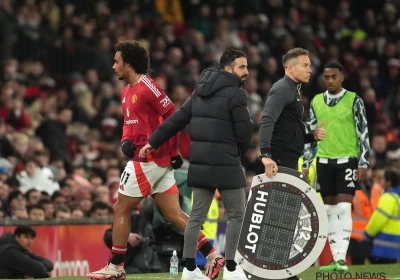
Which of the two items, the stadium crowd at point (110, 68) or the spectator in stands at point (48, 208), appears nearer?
the spectator in stands at point (48, 208)

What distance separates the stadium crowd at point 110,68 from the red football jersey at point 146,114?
465cm

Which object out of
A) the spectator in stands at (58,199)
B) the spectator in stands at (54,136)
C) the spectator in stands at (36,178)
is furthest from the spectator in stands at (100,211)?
the spectator in stands at (54,136)

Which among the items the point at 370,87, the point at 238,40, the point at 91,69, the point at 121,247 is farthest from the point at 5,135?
the point at 370,87

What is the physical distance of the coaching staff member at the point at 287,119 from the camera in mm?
10438

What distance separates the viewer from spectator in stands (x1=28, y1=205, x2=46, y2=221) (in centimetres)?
1509

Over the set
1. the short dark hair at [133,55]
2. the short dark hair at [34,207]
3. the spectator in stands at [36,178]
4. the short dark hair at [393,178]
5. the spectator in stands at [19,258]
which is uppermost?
the short dark hair at [133,55]

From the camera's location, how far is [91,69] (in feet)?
71.5

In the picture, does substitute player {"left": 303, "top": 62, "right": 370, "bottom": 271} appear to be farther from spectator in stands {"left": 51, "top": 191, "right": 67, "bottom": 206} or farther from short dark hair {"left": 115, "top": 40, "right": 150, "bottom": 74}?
spectator in stands {"left": 51, "top": 191, "right": 67, "bottom": 206}

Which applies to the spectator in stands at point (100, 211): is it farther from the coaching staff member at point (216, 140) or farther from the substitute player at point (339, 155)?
the coaching staff member at point (216, 140)

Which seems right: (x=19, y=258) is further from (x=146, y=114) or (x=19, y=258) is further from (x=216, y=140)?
(x=216, y=140)

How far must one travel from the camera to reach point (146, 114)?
1084 cm

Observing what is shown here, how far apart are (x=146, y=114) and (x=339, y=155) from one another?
9.19 feet

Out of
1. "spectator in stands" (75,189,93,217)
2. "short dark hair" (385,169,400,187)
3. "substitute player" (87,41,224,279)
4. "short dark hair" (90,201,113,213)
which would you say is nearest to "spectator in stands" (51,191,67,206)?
"spectator in stands" (75,189,93,217)

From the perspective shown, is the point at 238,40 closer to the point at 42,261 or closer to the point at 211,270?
the point at 42,261
